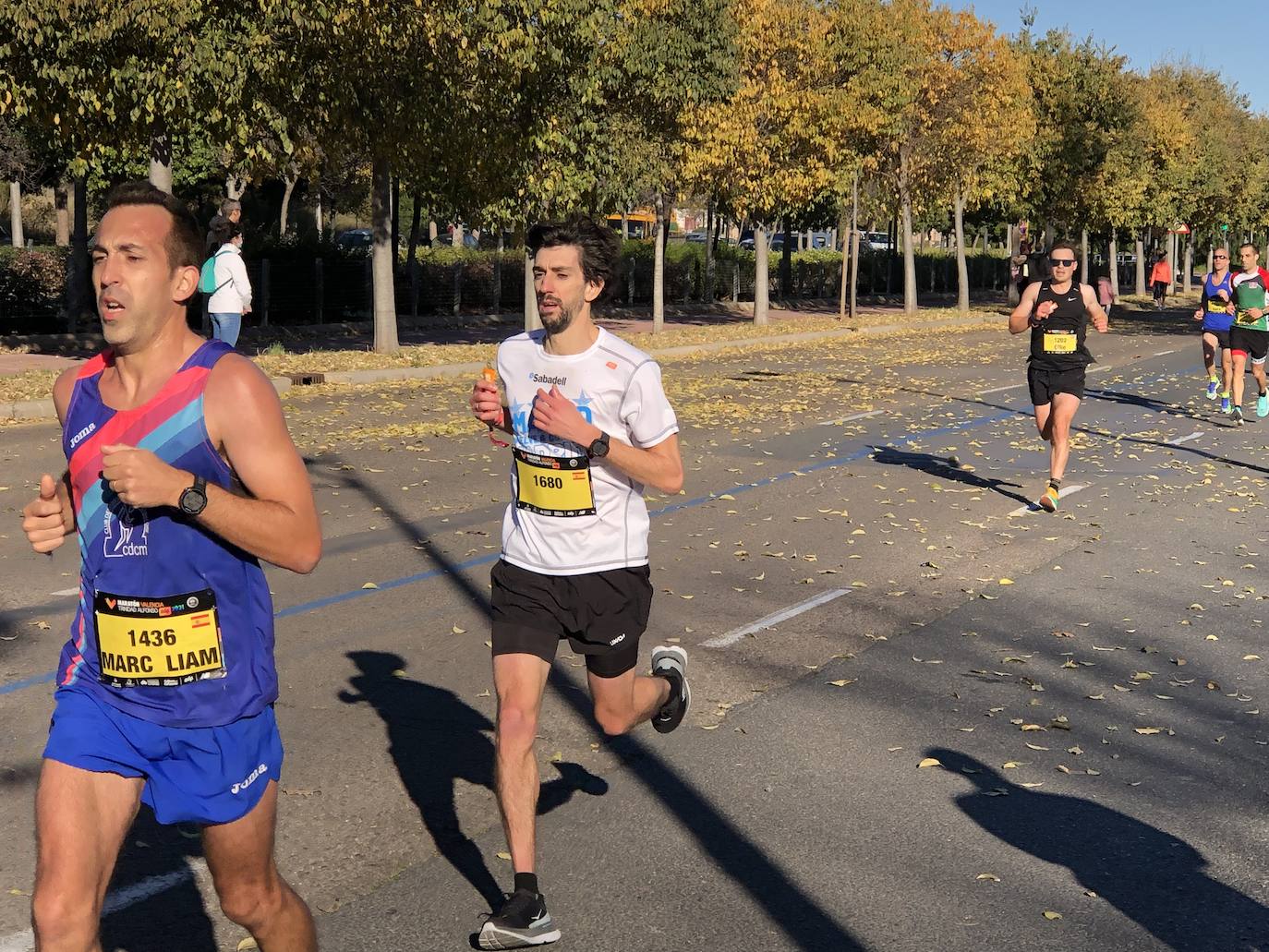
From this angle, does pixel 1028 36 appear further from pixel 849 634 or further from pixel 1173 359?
pixel 849 634

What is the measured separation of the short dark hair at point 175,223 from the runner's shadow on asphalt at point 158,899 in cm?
185

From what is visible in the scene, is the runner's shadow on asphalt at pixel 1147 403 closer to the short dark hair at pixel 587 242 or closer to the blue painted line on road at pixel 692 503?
the blue painted line on road at pixel 692 503

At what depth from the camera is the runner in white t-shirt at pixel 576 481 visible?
4.58 m

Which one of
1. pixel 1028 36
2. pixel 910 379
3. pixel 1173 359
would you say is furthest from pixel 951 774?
pixel 1028 36

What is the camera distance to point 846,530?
10656 mm

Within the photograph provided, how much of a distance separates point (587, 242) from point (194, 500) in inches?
80.3

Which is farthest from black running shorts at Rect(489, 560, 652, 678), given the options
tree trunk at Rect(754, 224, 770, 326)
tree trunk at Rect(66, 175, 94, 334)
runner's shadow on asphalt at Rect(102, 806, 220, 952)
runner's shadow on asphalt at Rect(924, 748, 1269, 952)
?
tree trunk at Rect(754, 224, 770, 326)

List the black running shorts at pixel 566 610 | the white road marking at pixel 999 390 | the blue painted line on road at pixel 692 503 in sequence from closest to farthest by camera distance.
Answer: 1. the black running shorts at pixel 566 610
2. the blue painted line on road at pixel 692 503
3. the white road marking at pixel 999 390

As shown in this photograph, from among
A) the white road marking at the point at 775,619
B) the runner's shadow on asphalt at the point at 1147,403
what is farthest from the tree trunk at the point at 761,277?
the white road marking at the point at 775,619

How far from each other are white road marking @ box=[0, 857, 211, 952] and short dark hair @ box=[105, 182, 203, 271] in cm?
194

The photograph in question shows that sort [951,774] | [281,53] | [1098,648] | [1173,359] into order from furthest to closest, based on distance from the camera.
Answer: [1173,359] → [281,53] → [1098,648] → [951,774]

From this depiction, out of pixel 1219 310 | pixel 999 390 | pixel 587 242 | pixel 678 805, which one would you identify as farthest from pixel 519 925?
pixel 999 390

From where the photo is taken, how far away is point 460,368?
73.8 ft

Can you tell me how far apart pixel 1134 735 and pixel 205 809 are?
4288mm
